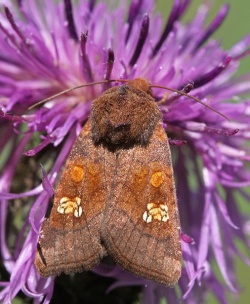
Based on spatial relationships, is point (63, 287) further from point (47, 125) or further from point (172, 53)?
point (172, 53)

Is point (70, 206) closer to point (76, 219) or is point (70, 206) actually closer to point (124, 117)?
point (76, 219)

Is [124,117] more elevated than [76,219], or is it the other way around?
[124,117]

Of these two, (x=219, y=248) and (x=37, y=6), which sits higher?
(x=37, y=6)

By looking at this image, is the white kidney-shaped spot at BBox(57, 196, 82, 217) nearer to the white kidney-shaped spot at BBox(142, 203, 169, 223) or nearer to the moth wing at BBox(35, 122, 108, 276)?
the moth wing at BBox(35, 122, 108, 276)

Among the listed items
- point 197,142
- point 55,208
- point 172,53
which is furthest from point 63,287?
point 172,53

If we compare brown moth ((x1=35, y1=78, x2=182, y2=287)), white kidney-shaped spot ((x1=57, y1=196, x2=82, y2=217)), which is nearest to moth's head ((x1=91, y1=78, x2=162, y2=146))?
brown moth ((x1=35, y1=78, x2=182, y2=287))

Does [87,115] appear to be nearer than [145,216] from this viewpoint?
No

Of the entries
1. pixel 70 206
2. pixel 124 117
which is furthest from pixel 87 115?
pixel 70 206
